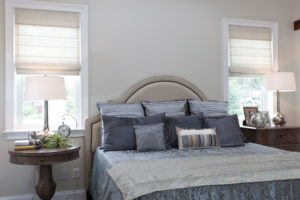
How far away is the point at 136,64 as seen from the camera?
392cm

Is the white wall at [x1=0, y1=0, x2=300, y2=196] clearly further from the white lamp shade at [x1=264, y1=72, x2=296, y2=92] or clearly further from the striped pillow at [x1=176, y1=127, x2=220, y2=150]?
the striped pillow at [x1=176, y1=127, x2=220, y2=150]

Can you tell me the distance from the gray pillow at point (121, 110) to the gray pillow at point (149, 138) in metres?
0.34

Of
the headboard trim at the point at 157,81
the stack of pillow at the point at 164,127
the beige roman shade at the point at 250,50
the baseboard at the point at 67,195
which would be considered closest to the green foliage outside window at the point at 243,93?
the beige roman shade at the point at 250,50

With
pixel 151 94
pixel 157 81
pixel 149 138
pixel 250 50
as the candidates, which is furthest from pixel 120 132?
pixel 250 50


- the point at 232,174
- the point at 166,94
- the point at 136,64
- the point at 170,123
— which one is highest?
the point at 136,64

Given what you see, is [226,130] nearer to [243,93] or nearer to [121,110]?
[121,110]

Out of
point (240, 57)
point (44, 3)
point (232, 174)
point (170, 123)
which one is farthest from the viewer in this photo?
point (240, 57)

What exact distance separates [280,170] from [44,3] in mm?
3038

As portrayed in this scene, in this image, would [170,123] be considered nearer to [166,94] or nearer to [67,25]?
[166,94]

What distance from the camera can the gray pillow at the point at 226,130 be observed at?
328 centimetres

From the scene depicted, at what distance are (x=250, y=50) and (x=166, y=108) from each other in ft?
5.80

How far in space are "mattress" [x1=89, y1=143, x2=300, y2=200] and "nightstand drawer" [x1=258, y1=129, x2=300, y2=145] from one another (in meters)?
1.33

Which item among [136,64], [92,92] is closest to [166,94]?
[136,64]

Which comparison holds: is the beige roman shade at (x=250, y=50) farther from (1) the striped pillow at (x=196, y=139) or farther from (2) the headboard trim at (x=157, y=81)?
(1) the striped pillow at (x=196, y=139)
